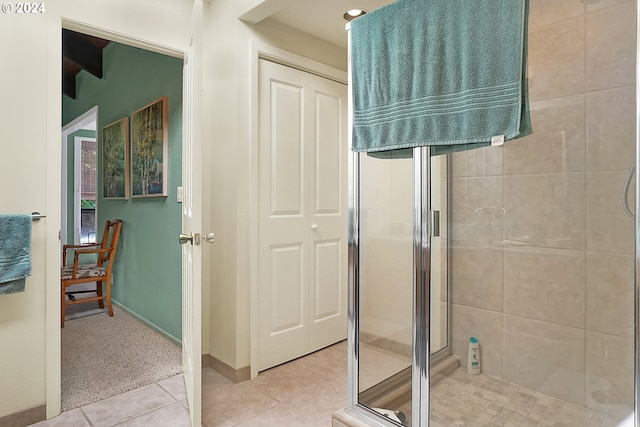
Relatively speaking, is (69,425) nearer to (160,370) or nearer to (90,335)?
(160,370)

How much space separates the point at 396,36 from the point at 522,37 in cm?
48

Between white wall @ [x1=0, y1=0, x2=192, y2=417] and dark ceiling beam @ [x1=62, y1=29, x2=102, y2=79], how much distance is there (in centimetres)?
231

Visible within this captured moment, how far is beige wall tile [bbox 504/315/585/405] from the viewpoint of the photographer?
1701mm

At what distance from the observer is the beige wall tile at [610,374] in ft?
4.91

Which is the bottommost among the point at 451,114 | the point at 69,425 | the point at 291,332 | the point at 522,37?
the point at 69,425

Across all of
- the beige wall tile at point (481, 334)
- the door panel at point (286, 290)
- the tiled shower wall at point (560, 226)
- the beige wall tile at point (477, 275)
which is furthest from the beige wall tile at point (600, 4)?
the door panel at point (286, 290)

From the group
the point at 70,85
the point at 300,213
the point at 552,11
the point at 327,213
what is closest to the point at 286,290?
the point at 300,213

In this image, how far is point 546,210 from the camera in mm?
1785

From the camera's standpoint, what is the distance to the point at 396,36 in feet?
5.05

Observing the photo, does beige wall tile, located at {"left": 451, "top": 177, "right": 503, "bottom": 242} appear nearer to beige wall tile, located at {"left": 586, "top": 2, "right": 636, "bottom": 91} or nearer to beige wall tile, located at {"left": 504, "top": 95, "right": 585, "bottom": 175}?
beige wall tile, located at {"left": 504, "top": 95, "right": 585, "bottom": 175}

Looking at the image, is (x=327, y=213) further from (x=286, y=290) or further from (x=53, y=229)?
(x=53, y=229)

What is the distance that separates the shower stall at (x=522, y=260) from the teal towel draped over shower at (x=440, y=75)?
17cm

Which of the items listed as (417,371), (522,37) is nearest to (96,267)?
(417,371)

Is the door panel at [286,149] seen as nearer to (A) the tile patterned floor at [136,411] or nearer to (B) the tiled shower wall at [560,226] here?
(B) the tiled shower wall at [560,226]
